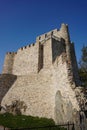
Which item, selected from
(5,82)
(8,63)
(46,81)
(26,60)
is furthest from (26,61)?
(46,81)

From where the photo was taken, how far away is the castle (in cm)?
1340

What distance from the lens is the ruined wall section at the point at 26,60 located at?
22.9 meters

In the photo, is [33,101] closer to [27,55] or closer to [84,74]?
[27,55]

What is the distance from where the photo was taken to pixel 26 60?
80.7ft

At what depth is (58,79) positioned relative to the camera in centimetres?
1619

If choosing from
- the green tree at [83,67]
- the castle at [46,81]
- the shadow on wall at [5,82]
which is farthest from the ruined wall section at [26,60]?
the green tree at [83,67]

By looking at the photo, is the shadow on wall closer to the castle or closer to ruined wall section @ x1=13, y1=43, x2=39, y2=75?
the castle

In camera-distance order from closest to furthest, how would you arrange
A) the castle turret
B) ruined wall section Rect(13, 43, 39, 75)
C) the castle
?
the castle
ruined wall section Rect(13, 43, 39, 75)
the castle turret

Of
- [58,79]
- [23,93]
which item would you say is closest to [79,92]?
[58,79]

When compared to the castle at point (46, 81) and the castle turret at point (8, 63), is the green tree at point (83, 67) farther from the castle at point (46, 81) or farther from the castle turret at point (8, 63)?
the castle turret at point (8, 63)

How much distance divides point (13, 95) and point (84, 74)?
11.8 meters

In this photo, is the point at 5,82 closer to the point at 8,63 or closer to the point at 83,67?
the point at 8,63

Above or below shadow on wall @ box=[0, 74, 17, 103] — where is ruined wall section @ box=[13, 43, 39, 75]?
above

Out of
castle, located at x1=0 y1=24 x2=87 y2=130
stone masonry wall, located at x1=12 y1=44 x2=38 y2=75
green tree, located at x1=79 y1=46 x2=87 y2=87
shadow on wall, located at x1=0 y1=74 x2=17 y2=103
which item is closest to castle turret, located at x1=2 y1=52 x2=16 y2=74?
castle, located at x1=0 y1=24 x2=87 y2=130
